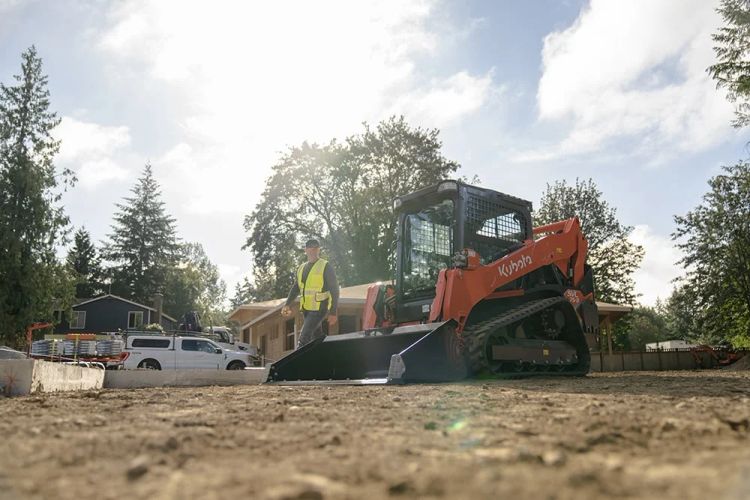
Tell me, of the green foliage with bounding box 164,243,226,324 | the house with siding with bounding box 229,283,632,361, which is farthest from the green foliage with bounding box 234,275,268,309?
the house with siding with bounding box 229,283,632,361

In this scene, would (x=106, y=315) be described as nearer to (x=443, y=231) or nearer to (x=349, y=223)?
(x=349, y=223)

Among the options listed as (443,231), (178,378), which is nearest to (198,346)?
(178,378)

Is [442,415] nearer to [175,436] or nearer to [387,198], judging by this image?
[175,436]

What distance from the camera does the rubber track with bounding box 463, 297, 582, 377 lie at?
8.05 meters

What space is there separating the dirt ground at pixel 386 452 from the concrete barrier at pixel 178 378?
522 cm

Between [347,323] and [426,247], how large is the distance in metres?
16.3

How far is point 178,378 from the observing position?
32.4 feet

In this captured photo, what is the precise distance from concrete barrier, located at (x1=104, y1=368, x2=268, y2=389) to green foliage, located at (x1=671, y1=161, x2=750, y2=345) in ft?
114

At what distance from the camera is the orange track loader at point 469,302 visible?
8.22 m

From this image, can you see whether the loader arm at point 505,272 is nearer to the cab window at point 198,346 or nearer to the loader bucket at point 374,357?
the loader bucket at point 374,357

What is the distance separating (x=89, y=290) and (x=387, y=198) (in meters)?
33.4

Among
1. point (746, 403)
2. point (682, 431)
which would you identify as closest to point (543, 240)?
point (746, 403)

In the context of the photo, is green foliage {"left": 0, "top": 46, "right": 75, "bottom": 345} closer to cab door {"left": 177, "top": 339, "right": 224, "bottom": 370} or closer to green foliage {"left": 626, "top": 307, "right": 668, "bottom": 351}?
cab door {"left": 177, "top": 339, "right": 224, "bottom": 370}

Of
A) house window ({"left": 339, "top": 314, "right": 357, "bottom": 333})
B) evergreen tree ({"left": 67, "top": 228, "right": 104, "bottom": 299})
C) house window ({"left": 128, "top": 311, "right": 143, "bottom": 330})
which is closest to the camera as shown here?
house window ({"left": 339, "top": 314, "right": 357, "bottom": 333})
